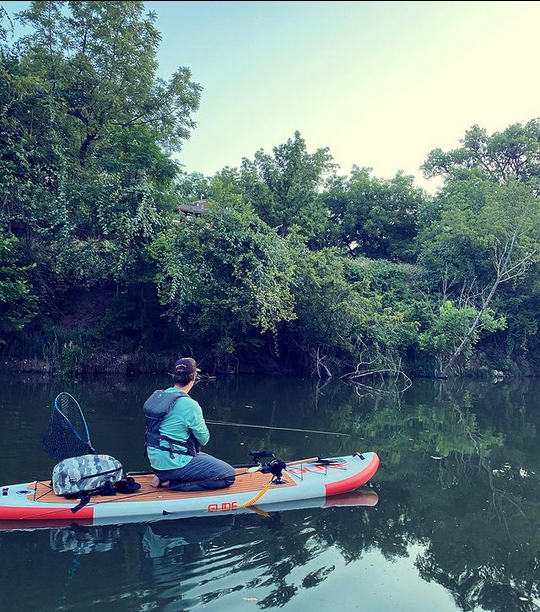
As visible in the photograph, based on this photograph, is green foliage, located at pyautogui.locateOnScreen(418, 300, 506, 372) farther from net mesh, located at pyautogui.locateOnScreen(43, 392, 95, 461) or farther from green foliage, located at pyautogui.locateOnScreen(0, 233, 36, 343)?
net mesh, located at pyautogui.locateOnScreen(43, 392, 95, 461)

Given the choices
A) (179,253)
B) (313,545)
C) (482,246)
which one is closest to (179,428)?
(313,545)

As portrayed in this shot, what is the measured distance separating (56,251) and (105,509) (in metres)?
10.5

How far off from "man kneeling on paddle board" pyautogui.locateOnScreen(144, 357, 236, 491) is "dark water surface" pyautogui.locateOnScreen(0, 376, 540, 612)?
383 mm

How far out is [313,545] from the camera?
4.15 metres

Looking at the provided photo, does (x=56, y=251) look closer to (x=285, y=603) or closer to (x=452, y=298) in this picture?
(x=285, y=603)

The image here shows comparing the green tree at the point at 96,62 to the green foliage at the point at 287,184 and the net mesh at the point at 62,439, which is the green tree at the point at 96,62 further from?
the net mesh at the point at 62,439

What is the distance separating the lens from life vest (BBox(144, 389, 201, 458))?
458 cm

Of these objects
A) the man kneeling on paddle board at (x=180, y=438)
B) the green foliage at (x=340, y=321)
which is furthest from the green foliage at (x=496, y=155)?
the man kneeling on paddle board at (x=180, y=438)

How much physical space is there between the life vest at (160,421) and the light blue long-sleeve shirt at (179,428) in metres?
0.03

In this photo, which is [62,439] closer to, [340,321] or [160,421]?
[160,421]

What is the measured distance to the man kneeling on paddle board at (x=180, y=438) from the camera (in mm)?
4594

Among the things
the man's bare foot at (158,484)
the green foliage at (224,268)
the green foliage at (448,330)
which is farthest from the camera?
the green foliage at (448,330)

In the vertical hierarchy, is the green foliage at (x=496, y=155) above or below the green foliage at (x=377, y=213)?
above

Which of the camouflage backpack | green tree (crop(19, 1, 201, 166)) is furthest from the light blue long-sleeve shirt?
green tree (crop(19, 1, 201, 166))
